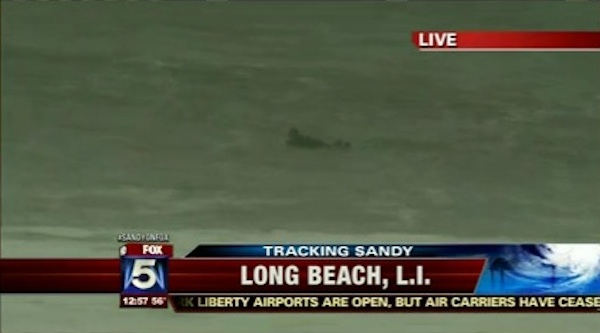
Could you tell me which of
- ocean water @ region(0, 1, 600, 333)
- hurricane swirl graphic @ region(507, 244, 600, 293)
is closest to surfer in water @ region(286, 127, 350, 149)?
ocean water @ region(0, 1, 600, 333)

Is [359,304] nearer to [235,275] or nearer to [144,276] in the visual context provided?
[235,275]

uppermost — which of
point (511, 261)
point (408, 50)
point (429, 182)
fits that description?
point (408, 50)

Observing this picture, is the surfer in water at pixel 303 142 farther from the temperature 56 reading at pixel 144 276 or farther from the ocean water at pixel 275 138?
the temperature 56 reading at pixel 144 276

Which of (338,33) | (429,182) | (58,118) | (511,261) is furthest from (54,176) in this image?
(511,261)

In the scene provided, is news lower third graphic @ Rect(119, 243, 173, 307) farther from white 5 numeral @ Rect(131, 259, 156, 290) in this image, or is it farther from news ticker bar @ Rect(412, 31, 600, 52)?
news ticker bar @ Rect(412, 31, 600, 52)

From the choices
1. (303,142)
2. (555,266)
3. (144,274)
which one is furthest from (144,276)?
(555,266)

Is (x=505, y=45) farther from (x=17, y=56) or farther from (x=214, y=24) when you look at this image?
(x=17, y=56)
